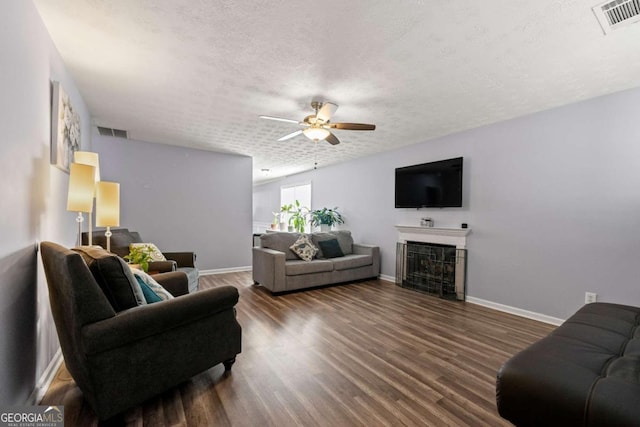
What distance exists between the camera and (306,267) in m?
4.41

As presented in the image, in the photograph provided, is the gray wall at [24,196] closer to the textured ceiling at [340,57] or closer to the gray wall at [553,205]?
the textured ceiling at [340,57]

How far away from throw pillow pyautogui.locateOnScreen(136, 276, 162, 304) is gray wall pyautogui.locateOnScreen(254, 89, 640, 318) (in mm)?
3953

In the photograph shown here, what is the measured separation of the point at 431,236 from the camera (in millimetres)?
4508

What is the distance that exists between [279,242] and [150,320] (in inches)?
124

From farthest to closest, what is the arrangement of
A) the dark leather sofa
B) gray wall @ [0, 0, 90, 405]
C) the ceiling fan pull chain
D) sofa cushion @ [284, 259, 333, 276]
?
the ceiling fan pull chain → sofa cushion @ [284, 259, 333, 276] → gray wall @ [0, 0, 90, 405] → the dark leather sofa

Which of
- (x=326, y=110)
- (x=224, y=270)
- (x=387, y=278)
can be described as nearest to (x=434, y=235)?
(x=387, y=278)

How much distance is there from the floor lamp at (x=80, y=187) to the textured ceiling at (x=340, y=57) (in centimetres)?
98

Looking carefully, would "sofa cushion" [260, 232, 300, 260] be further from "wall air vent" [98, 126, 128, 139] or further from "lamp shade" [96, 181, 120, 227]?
"wall air vent" [98, 126, 128, 139]

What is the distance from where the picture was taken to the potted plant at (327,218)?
652 centimetres

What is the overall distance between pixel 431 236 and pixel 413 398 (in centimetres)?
305

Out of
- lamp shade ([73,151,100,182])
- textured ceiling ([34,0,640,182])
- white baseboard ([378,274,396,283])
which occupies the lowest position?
white baseboard ([378,274,396,283])

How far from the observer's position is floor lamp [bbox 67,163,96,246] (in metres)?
2.03

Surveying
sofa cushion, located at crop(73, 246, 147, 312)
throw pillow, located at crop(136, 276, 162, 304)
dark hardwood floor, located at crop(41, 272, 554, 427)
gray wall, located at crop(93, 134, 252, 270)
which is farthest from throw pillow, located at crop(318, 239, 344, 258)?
sofa cushion, located at crop(73, 246, 147, 312)

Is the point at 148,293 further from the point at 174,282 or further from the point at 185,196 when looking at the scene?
the point at 185,196
